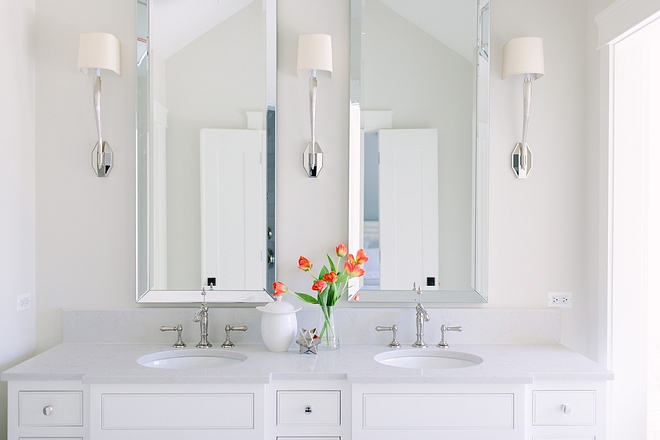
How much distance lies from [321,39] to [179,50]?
2.10ft

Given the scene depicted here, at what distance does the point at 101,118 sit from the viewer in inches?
96.3

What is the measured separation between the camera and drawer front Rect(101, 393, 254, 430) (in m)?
1.93

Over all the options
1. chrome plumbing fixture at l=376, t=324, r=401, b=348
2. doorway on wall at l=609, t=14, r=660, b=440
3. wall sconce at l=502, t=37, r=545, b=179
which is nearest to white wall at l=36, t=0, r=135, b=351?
chrome plumbing fixture at l=376, t=324, r=401, b=348

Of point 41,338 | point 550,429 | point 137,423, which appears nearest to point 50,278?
point 41,338

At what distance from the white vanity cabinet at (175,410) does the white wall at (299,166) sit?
2.07ft

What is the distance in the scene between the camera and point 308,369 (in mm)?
1993

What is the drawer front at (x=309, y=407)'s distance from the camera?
6.42ft

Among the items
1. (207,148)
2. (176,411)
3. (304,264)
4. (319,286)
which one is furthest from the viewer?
(207,148)

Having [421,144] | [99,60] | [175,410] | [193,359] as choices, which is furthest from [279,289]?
[99,60]

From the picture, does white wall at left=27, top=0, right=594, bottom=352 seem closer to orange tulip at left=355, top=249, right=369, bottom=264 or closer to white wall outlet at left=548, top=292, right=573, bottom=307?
white wall outlet at left=548, top=292, right=573, bottom=307

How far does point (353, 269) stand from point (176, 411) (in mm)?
866

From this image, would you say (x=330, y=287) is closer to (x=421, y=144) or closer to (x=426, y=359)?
(x=426, y=359)

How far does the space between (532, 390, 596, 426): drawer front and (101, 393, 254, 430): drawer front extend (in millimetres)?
1033

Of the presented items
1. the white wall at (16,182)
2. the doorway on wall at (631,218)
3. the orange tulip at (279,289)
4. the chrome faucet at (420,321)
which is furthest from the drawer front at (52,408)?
the doorway on wall at (631,218)
